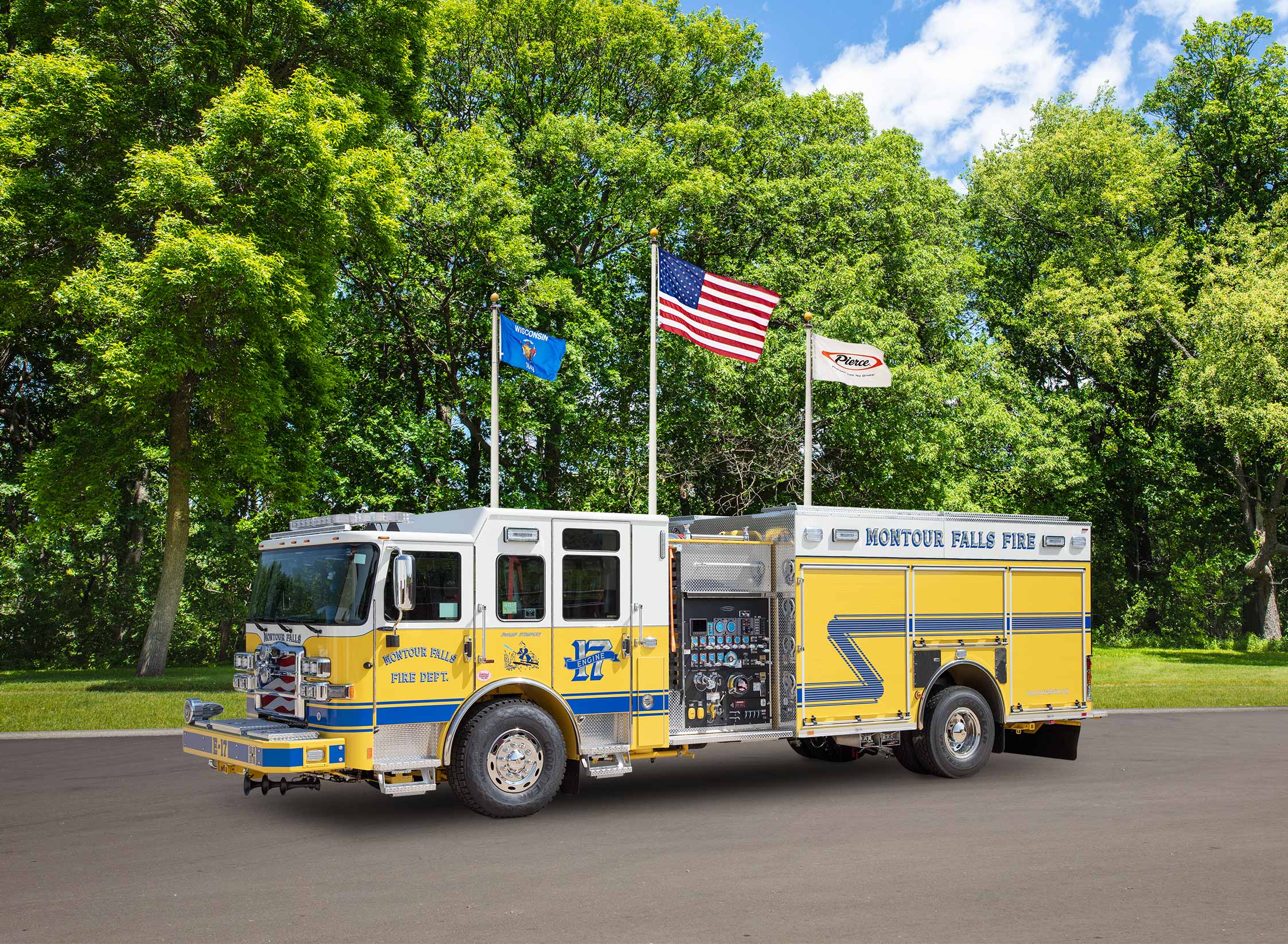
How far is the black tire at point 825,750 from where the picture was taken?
13.8 m

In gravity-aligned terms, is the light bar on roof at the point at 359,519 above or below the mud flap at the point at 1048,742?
above

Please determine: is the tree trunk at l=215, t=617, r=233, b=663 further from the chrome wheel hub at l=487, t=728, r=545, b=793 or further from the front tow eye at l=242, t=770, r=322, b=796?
the chrome wheel hub at l=487, t=728, r=545, b=793

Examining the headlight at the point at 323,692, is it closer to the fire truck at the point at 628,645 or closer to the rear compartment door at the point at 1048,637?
the fire truck at the point at 628,645

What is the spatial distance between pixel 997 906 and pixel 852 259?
89.6 feet

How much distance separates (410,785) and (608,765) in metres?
1.99

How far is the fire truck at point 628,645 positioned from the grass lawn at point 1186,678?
8.55 metres

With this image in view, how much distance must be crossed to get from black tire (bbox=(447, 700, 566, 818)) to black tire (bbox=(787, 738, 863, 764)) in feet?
14.2

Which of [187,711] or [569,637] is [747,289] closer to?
[569,637]

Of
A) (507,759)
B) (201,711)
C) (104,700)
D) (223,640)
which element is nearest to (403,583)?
(507,759)

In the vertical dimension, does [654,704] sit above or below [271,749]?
above

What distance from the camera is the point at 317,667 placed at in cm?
985

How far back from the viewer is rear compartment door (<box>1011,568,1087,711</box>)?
13.3 metres

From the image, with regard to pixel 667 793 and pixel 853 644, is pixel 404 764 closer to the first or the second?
pixel 667 793

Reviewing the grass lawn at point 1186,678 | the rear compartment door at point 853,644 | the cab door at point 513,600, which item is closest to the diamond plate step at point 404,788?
the cab door at point 513,600
